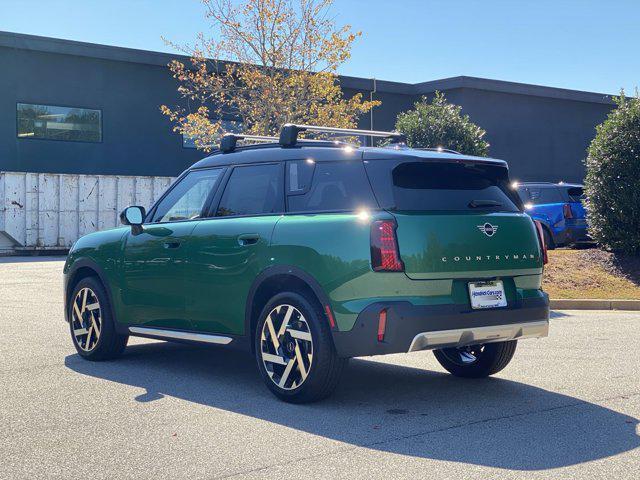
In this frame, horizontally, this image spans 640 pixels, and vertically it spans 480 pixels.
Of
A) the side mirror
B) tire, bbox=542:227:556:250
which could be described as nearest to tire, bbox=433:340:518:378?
the side mirror

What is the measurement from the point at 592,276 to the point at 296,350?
34.2 ft

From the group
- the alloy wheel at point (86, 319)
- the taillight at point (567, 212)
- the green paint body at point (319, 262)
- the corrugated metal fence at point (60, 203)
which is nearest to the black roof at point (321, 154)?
the green paint body at point (319, 262)

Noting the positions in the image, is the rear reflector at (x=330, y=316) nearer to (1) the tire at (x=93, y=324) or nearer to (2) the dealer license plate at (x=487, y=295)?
(2) the dealer license plate at (x=487, y=295)

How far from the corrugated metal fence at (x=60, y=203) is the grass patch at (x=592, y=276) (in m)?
16.9

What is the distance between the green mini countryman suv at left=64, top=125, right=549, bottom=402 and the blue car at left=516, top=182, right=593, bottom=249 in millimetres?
13435

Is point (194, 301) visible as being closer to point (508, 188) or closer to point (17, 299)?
point (508, 188)

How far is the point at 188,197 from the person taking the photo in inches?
317

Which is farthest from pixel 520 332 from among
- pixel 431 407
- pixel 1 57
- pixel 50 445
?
pixel 1 57

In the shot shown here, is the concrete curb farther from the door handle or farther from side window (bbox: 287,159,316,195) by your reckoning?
the door handle

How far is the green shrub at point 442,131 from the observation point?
19.0 m

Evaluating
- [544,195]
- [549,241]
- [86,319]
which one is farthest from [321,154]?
[544,195]

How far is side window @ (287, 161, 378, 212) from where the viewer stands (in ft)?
21.3

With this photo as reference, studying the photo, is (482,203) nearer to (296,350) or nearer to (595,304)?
(296,350)

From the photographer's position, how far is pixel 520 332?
6.64 meters
